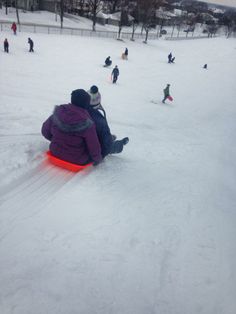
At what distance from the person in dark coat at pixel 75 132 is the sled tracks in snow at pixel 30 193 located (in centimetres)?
31

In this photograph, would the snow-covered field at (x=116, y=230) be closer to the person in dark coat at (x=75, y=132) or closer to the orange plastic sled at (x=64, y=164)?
the orange plastic sled at (x=64, y=164)

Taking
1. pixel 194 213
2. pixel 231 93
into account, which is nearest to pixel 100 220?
pixel 194 213

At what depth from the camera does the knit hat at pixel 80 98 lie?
14.9 ft

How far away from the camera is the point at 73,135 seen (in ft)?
15.5

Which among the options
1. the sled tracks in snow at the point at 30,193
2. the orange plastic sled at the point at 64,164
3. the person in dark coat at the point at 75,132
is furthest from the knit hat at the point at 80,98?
the sled tracks in snow at the point at 30,193

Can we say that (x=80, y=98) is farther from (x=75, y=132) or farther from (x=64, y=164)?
(x=64, y=164)

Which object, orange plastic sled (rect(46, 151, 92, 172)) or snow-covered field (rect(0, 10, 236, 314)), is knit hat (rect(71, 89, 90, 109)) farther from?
snow-covered field (rect(0, 10, 236, 314))

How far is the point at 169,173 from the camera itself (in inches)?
261

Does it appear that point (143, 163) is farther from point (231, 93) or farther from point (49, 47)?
point (49, 47)

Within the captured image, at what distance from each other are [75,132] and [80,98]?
20.5 inches

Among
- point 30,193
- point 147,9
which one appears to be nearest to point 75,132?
point 30,193

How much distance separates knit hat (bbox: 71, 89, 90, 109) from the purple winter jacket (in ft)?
0.20

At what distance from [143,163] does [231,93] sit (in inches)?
747

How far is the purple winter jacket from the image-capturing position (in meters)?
4.61
